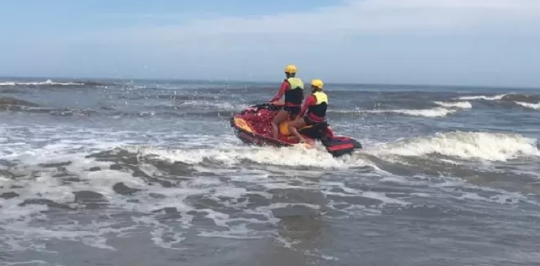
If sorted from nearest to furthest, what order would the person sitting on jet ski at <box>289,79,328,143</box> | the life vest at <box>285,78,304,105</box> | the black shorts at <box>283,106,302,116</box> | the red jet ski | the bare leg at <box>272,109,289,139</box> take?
the person sitting on jet ski at <box>289,79,328,143</box> → the red jet ski → the life vest at <box>285,78,304,105</box> → the black shorts at <box>283,106,302,116</box> → the bare leg at <box>272,109,289,139</box>

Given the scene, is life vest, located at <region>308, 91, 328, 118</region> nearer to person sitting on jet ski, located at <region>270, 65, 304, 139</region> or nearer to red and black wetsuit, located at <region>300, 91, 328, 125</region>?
red and black wetsuit, located at <region>300, 91, 328, 125</region>

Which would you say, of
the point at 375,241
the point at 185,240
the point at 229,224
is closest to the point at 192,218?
the point at 229,224

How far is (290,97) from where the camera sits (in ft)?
37.9

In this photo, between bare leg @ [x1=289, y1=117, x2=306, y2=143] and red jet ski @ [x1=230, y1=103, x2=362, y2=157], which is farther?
bare leg @ [x1=289, y1=117, x2=306, y2=143]

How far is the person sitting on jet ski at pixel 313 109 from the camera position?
35.4 feet

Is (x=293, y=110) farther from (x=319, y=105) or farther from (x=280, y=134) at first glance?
(x=319, y=105)

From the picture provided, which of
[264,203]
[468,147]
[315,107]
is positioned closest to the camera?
[264,203]

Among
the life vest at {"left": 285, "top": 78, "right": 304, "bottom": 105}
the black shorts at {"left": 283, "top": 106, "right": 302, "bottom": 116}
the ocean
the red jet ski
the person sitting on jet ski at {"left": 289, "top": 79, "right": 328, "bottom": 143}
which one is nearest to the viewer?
the ocean

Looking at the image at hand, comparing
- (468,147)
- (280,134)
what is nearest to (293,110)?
(280,134)

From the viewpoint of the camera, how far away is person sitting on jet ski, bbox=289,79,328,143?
35.4 feet

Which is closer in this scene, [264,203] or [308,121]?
[264,203]

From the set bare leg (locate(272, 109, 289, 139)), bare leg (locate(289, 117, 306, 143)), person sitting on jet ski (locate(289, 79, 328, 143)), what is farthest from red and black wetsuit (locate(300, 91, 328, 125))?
bare leg (locate(272, 109, 289, 139))

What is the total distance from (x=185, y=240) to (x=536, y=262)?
3.23 meters

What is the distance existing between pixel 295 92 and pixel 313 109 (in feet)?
2.01
